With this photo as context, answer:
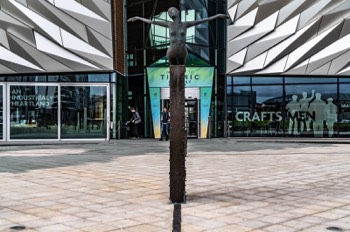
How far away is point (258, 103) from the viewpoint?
2430cm

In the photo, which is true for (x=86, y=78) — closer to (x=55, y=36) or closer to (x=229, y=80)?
(x=55, y=36)

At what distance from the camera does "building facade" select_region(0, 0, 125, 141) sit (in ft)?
70.6

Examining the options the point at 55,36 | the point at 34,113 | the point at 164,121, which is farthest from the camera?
the point at 34,113

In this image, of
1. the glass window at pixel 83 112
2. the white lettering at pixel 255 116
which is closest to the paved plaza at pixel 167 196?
the glass window at pixel 83 112

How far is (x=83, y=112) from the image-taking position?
75.2 ft

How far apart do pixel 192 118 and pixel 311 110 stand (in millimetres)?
6587

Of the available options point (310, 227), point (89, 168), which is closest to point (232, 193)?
point (310, 227)

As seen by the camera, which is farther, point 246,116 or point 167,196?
point 246,116

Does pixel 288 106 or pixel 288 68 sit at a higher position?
pixel 288 68

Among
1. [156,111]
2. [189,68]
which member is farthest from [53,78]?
[189,68]

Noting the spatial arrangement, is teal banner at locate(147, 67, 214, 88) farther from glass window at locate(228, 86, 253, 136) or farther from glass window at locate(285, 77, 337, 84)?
glass window at locate(285, 77, 337, 84)

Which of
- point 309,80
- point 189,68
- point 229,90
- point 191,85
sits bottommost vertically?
point 229,90

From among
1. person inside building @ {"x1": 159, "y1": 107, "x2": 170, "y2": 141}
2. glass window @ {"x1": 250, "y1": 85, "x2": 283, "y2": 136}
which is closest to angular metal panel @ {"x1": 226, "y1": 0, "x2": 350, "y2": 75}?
glass window @ {"x1": 250, "y1": 85, "x2": 283, "y2": 136}

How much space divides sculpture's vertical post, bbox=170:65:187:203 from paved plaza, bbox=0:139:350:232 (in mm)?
314
